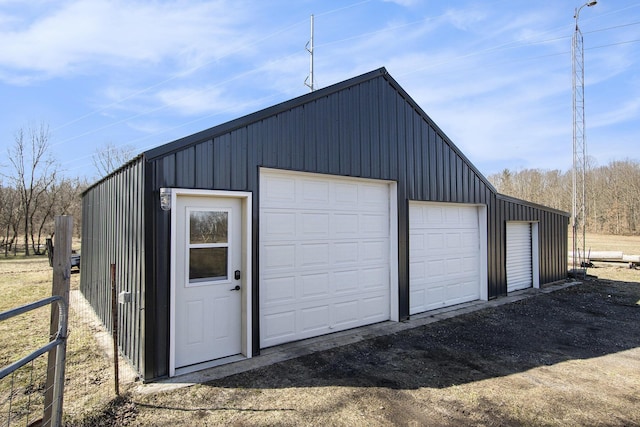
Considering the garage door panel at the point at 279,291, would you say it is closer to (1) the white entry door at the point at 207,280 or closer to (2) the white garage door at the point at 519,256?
(1) the white entry door at the point at 207,280

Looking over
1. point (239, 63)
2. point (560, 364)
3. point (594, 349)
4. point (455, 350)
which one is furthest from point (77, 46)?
point (594, 349)

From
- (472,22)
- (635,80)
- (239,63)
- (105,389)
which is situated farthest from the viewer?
(635,80)

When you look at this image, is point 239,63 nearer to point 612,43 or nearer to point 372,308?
point 372,308

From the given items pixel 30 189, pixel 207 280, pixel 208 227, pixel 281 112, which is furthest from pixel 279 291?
pixel 30 189

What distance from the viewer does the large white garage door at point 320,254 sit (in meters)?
5.08

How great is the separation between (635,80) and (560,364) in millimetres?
13099

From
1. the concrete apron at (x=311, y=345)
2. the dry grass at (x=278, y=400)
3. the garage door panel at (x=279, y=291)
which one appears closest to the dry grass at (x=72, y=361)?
the dry grass at (x=278, y=400)

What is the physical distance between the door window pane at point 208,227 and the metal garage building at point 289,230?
14 mm

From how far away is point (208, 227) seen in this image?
444 centimetres

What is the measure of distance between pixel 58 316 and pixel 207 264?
1.84 meters

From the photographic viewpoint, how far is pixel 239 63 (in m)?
8.81

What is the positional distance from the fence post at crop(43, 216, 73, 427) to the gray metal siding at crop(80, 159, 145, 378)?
1.14 metres

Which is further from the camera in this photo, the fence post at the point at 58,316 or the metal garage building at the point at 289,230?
the metal garage building at the point at 289,230

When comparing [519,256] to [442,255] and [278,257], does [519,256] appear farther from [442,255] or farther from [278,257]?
[278,257]
